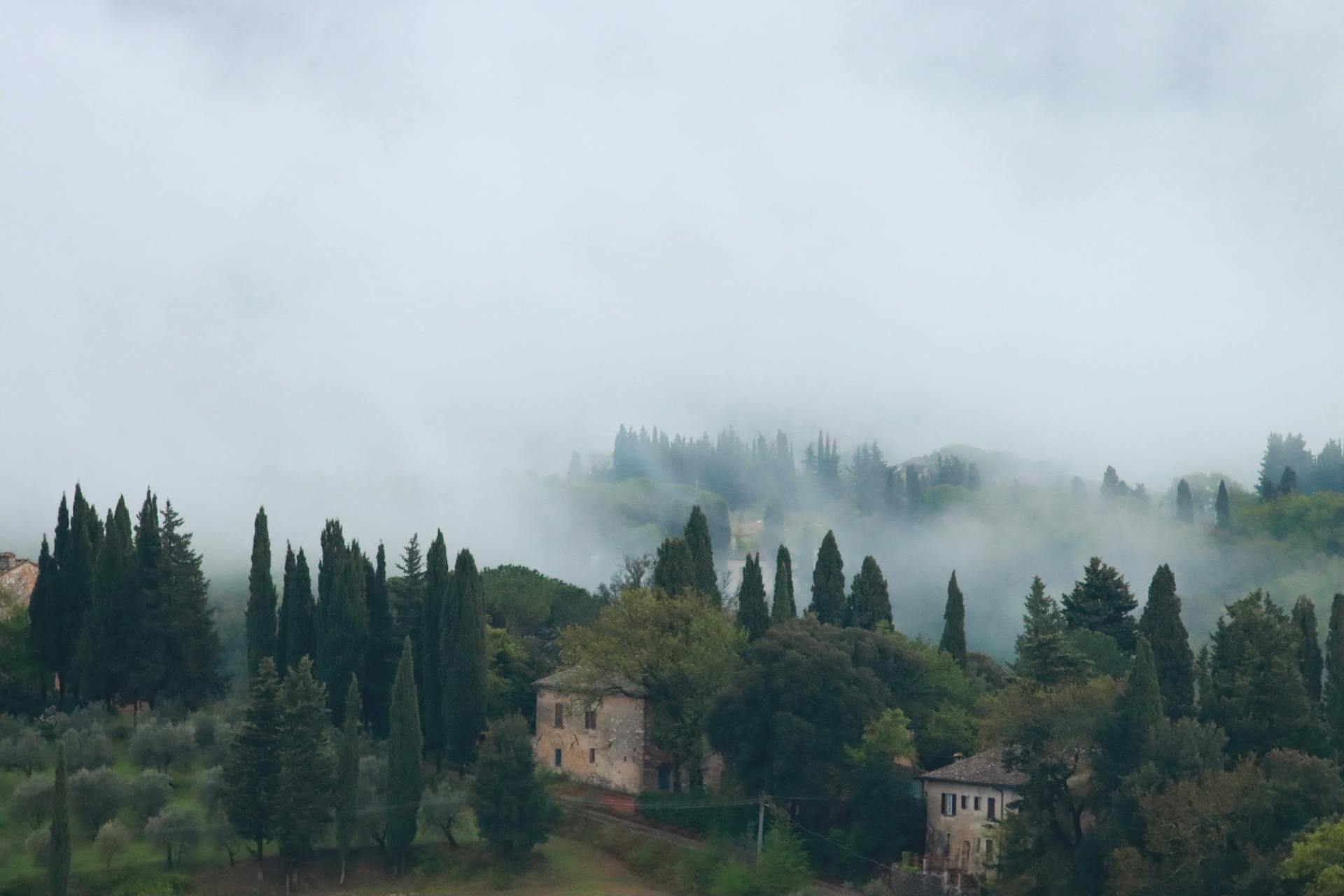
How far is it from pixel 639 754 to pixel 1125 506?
437 ft

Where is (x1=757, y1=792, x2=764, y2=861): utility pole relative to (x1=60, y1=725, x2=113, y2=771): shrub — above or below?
below

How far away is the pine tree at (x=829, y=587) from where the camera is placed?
8619cm

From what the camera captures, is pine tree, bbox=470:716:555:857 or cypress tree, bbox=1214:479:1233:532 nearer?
pine tree, bbox=470:716:555:857

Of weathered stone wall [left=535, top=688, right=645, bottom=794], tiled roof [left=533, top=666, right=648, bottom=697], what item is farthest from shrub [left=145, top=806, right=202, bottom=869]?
weathered stone wall [left=535, top=688, right=645, bottom=794]

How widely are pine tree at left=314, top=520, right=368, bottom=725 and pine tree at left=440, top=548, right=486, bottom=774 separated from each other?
4516 mm

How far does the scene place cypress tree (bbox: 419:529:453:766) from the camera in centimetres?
7250

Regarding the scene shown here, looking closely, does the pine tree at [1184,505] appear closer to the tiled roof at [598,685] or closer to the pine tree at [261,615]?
the tiled roof at [598,685]

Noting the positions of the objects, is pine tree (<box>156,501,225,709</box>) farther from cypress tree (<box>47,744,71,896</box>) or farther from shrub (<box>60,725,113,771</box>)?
cypress tree (<box>47,744,71,896</box>)

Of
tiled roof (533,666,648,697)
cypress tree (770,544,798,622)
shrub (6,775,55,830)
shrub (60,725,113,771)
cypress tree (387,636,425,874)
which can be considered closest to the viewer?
shrub (6,775,55,830)

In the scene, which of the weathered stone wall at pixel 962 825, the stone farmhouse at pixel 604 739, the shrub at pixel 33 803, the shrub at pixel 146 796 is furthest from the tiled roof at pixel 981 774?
the shrub at pixel 33 803

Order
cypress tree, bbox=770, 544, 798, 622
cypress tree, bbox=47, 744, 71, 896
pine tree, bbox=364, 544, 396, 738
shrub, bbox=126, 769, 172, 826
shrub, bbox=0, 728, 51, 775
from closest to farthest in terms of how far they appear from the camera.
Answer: cypress tree, bbox=47, 744, 71, 896 < shrub, bbox=126, 769, 172, 826 < shrub, bbox=0, 728, 51, 775 < pine tree, bbox=364, 544, 396, 738 < cypress tree, bbox=770, 544, 798, 622

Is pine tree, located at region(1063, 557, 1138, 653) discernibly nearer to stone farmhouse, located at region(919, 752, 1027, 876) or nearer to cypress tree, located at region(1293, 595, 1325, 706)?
cypress tree, located at region(1293, 595, 1325, 706)

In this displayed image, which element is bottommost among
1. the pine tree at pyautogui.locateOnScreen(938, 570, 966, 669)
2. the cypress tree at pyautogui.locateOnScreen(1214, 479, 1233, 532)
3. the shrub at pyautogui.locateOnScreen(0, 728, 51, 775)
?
the shrub at pyautogui.locateOnScreen(0, 728, 51, 775)

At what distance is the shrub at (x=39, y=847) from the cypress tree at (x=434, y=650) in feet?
61.0
